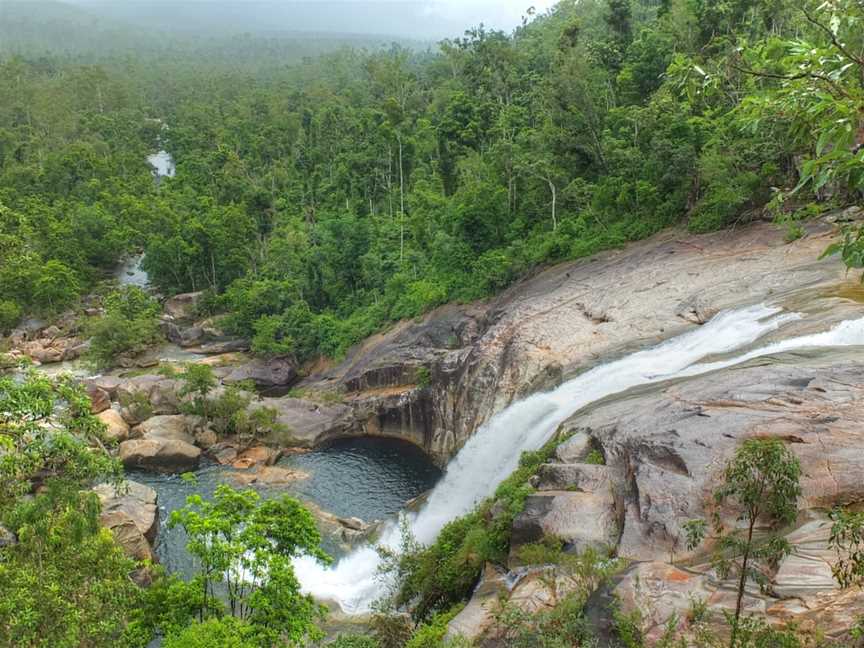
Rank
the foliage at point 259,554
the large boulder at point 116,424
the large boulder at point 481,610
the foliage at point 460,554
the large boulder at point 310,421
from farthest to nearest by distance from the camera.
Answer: the large boulder at point 310,421 → the large boulder at point 116,424 → the foliage at point 460,554 → the large boulder at point 481,610 → the foliage at point 259,554

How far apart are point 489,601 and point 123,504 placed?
13.5 metres

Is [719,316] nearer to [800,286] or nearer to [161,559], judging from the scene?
[800,286]

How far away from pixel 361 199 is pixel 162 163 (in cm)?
4572

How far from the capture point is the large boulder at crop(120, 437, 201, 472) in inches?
1017

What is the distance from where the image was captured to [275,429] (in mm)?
28078

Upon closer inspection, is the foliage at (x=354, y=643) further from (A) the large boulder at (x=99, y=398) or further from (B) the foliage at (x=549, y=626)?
(A) the large boulder at (x=99, y=398)

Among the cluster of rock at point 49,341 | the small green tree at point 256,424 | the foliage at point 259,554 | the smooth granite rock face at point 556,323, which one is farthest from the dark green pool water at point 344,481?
the cluster of rock at point 49,341

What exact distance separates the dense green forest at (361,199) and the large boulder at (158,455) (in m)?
3.15

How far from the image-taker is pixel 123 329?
36531 mm

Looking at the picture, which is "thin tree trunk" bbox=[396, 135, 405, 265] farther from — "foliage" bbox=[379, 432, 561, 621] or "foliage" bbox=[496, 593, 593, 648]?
"foliage" bbox=[496, 593, 593, 648]

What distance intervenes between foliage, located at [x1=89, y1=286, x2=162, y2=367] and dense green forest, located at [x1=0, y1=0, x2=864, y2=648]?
0.42 metres

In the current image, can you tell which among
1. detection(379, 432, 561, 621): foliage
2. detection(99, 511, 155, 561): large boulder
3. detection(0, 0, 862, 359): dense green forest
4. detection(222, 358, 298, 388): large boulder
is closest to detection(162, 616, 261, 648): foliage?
detection(379, 432, 561, 621): foliage

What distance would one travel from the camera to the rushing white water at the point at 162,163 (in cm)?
7556

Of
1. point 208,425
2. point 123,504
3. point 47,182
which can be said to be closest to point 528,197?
point 208,425
